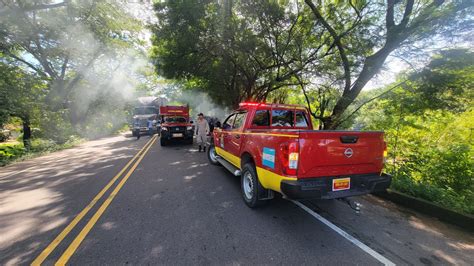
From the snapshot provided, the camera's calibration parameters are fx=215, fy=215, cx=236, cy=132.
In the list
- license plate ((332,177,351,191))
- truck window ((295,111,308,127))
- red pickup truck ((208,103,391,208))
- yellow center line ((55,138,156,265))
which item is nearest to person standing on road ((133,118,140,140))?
yellow center line ((55,138,156,265))

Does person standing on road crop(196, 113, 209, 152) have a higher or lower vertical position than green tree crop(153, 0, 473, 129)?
lower

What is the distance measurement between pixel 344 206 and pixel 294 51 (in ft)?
27.3

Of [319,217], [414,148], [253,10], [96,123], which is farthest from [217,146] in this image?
[96,123]

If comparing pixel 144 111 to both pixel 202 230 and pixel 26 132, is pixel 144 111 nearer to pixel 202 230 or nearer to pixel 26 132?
pixel 26 132

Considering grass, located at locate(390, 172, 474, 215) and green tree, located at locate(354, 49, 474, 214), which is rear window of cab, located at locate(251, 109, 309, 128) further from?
green tree, located at locate(354, 49, 474, 214)

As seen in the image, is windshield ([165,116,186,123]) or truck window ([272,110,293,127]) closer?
truck window ([272,110,293,127])

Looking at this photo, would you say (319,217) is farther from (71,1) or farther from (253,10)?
(71,1)

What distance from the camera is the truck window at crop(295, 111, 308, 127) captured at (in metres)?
5.09

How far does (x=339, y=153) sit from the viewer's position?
10.4 ft

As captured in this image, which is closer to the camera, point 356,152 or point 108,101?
point 356,152

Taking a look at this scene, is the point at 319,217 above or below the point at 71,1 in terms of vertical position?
below

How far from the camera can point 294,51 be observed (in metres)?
10.5

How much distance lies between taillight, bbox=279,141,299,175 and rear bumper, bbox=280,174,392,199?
169 mm

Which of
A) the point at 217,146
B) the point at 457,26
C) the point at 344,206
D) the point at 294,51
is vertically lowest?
the point at 344,206
